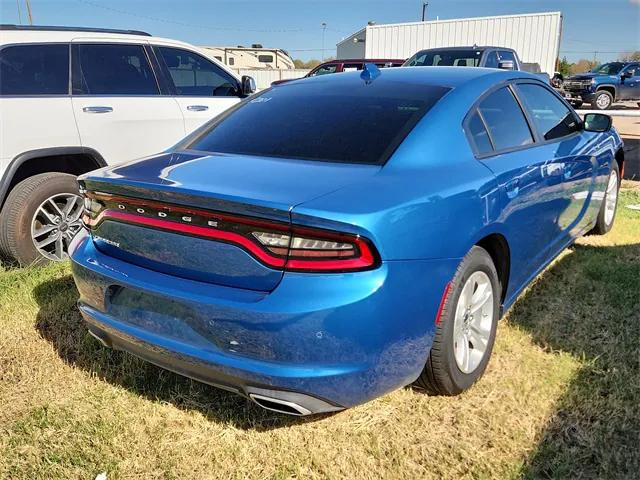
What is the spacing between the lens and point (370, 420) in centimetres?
256

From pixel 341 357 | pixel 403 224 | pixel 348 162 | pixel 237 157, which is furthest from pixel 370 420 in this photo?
pixel 237 157

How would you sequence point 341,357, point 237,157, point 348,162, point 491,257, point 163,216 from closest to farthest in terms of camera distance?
point 341,357 < point 163,216 < point 348,162 < point 237,157 < point 491,257

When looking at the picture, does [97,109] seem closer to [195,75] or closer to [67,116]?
[67,116]

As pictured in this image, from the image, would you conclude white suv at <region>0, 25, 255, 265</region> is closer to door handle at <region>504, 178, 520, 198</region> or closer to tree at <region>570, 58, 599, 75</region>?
door handle at <region>504, 178, 520, 198</region>

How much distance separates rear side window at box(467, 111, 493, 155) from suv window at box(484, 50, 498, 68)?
9.38m

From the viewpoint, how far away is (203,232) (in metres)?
2.11

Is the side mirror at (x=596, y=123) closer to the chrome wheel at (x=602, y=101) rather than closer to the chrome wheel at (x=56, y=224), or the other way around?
the chrome wheel at (x=56, y=224)

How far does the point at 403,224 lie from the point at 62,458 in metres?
1.69

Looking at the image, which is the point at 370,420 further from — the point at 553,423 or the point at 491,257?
the point at 491,257

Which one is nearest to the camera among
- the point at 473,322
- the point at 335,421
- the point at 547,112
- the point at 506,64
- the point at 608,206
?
the point at 335,421

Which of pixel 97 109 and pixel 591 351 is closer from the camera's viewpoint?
pixel 591 351

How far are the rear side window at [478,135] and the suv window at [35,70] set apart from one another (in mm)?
3211

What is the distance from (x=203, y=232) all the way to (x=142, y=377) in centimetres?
120

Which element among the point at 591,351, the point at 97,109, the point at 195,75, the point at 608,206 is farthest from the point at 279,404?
the point at 195,75
